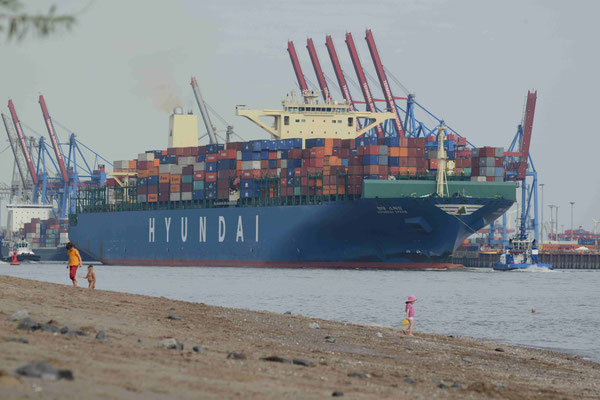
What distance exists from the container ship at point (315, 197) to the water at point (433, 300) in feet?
27.9

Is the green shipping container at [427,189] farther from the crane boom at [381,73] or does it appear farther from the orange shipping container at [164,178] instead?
the crane boom at [381,73]

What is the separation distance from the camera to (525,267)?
103812mm

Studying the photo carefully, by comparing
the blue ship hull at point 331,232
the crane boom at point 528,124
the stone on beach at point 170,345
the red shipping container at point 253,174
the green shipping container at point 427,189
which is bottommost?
the stone on beach at point 170,345

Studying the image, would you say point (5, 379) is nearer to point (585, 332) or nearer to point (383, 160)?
point (585, 332)

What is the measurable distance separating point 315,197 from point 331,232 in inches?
143

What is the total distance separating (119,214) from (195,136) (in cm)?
2085

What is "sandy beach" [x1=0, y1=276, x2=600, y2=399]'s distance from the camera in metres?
12.5

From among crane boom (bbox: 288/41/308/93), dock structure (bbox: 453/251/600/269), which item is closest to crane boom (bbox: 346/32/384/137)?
crane boom (bbox: 288/41/308/93)

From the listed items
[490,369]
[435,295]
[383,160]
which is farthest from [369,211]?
[490,369]

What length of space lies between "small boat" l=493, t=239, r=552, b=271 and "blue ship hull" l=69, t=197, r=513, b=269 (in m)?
11.8

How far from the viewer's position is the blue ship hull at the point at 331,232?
8756 centimetres

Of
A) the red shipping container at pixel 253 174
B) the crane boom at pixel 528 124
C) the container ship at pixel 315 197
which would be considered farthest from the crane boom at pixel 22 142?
the crane boom at pixel 528 124

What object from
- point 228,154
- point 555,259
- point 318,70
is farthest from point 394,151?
point 555,259

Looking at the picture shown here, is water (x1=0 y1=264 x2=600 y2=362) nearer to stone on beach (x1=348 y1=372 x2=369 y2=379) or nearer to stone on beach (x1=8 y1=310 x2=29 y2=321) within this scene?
stone on beach (x1=348 y1=372 x2=369 y2=379)
